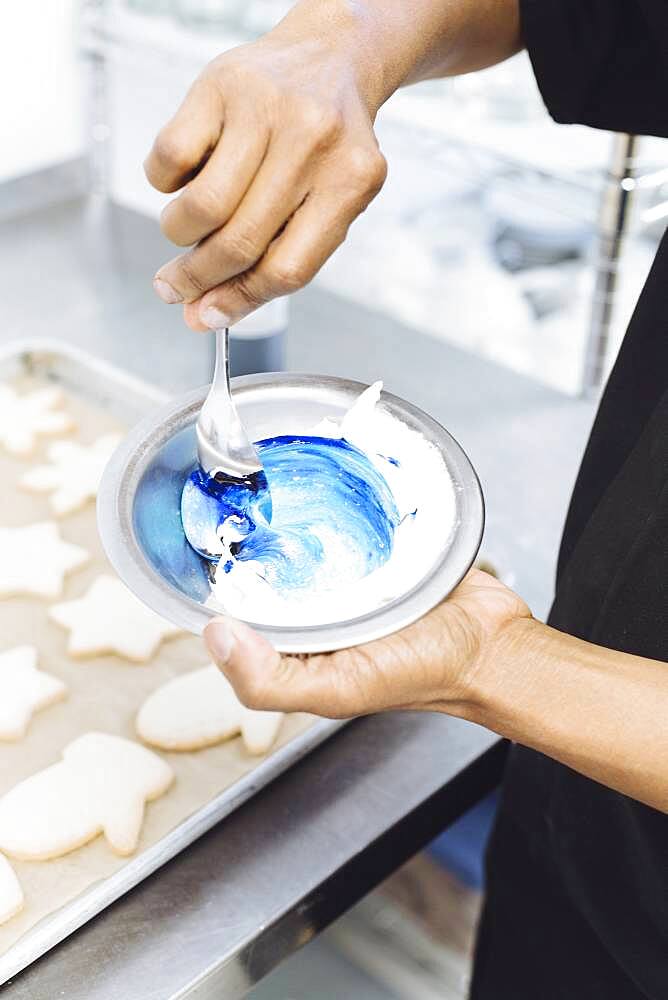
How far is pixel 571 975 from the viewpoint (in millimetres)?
941

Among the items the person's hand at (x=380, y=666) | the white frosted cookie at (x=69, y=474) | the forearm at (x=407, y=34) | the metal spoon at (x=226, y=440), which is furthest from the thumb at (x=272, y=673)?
the white frosted cookie at (x=69, y=474)

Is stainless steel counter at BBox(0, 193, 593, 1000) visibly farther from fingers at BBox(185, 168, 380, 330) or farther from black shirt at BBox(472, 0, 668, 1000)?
fingers at BBox(185, 168, 380, 330)

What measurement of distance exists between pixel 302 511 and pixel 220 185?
22 centimetres

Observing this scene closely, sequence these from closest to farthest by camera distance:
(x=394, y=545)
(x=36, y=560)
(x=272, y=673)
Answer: (x=272, y=673)
(x=394, y=545)
(x=36, y=560)

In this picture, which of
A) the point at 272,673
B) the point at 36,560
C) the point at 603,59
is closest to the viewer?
the point at 272,673

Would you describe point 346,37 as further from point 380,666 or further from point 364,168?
point 380,666

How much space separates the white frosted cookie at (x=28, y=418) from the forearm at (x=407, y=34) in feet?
1.90

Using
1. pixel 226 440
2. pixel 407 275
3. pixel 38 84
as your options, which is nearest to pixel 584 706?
pixel 226 440

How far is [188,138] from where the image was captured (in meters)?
0.64

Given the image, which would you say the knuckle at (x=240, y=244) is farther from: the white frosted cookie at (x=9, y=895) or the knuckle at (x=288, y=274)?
the white frosted cookie at (x=9, y=895)

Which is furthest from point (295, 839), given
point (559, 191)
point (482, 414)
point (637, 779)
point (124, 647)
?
point (559, 191)

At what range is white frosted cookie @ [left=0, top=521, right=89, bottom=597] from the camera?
3.48ft

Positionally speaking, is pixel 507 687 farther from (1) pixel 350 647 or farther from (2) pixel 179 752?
(2) pixel 179 752

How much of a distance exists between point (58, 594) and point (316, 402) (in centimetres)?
38
